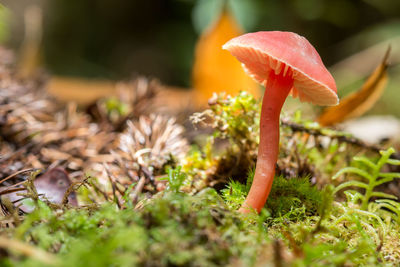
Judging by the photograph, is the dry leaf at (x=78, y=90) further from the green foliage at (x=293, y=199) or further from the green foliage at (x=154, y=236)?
the green foliage at (x=154, y=236)

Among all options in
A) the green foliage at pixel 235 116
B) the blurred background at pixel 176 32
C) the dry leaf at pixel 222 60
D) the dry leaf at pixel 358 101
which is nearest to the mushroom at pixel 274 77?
the green foliage at pixel 235 116

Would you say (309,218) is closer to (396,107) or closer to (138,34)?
(396,107)

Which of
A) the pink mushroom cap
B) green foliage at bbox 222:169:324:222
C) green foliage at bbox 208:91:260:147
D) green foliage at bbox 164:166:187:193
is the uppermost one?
the pink mushroom cap

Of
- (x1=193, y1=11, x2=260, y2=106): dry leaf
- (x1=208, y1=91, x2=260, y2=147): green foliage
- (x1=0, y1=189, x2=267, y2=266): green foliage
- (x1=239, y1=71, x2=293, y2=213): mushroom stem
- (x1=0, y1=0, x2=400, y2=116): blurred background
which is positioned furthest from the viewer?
(x1=0, y1=0, x2=400, y2=116): blurred background

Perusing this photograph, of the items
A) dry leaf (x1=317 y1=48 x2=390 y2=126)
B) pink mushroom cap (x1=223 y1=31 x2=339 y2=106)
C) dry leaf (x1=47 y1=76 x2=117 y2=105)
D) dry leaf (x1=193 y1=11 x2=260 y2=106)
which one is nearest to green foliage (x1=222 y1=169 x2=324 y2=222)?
pink mushroom cap (x1=223 y1=31 x2=339 y2=106)

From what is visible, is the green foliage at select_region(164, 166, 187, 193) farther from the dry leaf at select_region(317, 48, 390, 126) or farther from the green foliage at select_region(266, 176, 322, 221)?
the dry leaf at select_region(317, 48, 390, 126)

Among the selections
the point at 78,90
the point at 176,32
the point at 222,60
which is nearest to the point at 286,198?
the point at 222,60
